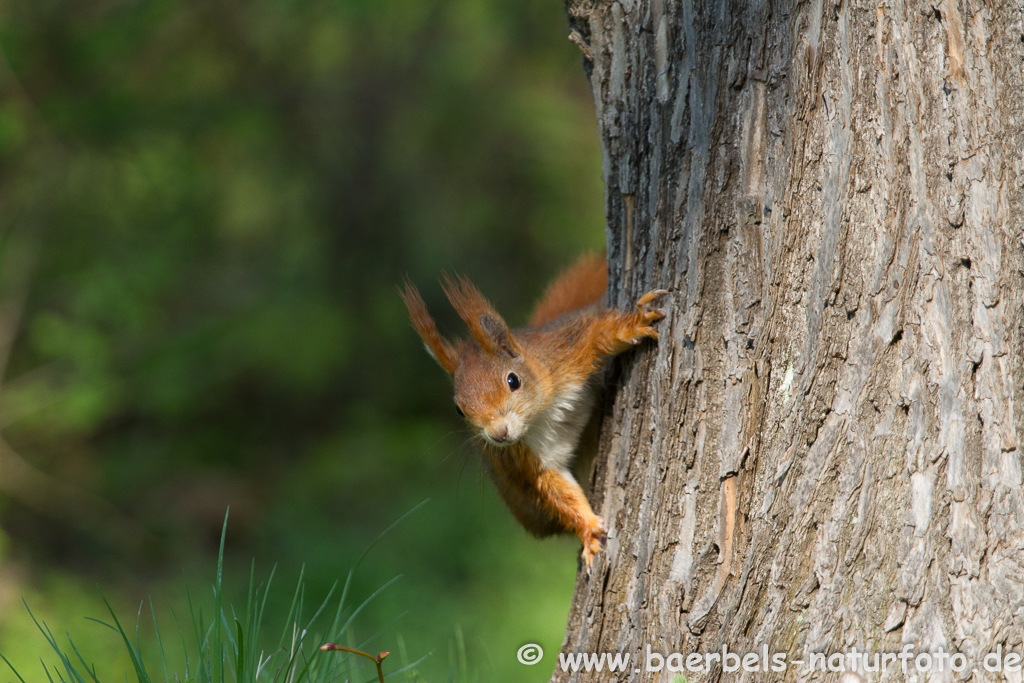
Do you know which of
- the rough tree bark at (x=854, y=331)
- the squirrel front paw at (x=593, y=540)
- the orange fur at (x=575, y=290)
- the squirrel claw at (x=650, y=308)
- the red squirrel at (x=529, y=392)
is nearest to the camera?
the rough tree bark at (x=854, y=331)

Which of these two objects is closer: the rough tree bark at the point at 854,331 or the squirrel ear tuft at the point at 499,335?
the rough tree bark at the point at 854,331

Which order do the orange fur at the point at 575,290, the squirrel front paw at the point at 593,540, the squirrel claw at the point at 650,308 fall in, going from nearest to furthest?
1. the squirrel claw at the point at 650,308
2. the squirrel front paw at the point at 593,540
3. the orange fur at the point at 575,290

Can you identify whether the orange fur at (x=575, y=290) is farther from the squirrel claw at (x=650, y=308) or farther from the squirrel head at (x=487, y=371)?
the squirrel claw at (x=650, y=308)

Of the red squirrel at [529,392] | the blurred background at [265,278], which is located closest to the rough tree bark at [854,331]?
the red squirrel at [529,392]

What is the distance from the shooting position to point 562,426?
7.17ft

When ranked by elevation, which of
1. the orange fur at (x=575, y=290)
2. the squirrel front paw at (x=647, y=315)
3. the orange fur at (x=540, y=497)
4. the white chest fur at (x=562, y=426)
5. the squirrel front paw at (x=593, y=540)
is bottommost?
the squirrel front paw at (x=593, y=540)

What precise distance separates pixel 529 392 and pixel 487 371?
13cm

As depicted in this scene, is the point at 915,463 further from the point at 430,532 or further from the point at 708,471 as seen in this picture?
the point at 430,532

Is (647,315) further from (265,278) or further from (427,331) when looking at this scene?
Result: (265,278)

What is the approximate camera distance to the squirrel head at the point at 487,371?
2109mm

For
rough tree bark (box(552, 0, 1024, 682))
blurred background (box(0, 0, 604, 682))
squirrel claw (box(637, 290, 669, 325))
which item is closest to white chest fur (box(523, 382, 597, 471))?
squirrel claw (box(637, 290, 669, 325))

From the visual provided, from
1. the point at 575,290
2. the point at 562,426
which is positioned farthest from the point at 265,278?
the point at 562,426

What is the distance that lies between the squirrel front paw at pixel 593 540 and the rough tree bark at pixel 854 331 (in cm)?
24

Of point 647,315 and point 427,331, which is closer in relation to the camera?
point 647,315
